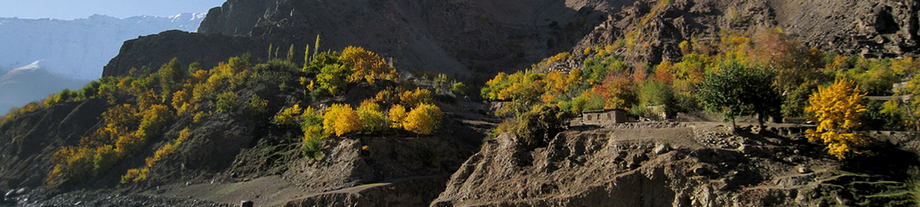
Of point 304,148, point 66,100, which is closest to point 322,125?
point 304,148

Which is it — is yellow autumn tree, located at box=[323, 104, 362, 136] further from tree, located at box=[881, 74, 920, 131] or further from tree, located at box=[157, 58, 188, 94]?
tree, located at box=[157, 58, 188, 94]

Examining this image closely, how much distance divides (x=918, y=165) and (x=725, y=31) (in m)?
38.9

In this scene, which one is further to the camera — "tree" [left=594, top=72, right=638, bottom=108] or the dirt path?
"tree" [left=594, top=72, right=638, bottom=108]

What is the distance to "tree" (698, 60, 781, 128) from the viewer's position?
21.7 m

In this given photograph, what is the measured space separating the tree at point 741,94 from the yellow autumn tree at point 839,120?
2.03 metres

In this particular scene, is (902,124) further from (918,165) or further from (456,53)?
(456,53)

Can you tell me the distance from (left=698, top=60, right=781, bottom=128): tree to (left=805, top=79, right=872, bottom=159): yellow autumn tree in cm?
203

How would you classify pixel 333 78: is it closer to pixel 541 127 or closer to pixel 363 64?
pixel 363 64

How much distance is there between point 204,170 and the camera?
39406mm

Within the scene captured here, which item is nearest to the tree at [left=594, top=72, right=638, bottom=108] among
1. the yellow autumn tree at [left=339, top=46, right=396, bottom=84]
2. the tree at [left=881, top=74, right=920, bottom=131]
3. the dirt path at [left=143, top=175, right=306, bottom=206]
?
the tree at [left=881, top=74, right=920, bottom=131]

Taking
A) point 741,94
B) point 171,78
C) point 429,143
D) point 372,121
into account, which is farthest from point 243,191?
point 171,78

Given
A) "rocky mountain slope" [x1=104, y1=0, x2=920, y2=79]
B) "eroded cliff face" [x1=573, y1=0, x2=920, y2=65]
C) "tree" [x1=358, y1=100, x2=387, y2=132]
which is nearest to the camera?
"tree" [x1=358, y1=100, x2=387, y2=132]

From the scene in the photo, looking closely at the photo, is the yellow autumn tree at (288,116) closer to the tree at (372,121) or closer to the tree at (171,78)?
the tree at (372,121)

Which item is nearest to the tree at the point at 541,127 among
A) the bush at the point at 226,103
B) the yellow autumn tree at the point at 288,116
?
the yellow autumn tree at the point at 288,116
